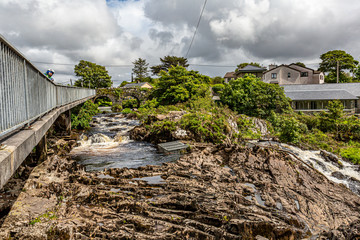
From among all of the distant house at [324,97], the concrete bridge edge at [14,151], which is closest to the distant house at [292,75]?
the distant house at [324,97]

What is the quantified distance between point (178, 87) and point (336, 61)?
176 ft

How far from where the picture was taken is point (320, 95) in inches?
1471

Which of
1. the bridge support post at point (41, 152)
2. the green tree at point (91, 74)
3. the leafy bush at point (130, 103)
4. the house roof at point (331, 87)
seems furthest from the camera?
the green tree at point (91, 74)

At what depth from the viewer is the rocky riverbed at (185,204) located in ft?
15.9

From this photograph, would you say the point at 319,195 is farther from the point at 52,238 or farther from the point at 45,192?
the point at 45,192

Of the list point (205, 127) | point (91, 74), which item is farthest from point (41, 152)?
point (91, 74)

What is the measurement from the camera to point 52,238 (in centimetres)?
443

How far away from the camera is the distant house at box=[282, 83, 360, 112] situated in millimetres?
36281

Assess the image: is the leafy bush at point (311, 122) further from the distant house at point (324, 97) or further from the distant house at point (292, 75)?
the distant house at point (292, 75)

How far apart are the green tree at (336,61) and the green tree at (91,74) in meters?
63.2

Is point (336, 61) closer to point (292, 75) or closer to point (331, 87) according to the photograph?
point (292, 75)

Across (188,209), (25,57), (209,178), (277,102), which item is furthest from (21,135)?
(277,102)

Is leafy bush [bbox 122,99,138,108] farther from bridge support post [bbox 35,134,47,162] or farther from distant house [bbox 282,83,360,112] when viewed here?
bridge support post [bbox 35,134,47,162]

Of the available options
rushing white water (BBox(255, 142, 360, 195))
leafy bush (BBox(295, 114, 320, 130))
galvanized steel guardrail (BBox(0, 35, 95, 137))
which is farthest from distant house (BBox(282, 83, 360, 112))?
galvanized steel guardrail (BBox(0, 35, 95, 137))
